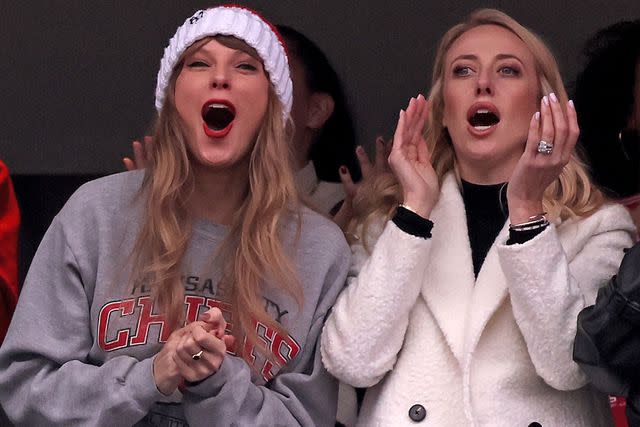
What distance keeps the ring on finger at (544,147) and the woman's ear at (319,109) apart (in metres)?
1.18

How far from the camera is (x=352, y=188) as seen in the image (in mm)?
3467

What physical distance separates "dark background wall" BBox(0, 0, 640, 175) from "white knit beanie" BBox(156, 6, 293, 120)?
1166 millimetres

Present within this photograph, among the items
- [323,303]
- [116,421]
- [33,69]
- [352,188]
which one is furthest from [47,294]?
[33,69]

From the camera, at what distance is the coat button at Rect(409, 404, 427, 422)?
2984 mm

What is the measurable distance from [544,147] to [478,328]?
1.22 feet

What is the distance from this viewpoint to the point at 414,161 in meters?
3.17

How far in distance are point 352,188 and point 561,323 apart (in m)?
0.74

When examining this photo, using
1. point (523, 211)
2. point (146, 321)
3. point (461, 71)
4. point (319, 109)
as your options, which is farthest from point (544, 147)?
point (319, 109)

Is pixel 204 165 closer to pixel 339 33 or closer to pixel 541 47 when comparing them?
pixel 541 47

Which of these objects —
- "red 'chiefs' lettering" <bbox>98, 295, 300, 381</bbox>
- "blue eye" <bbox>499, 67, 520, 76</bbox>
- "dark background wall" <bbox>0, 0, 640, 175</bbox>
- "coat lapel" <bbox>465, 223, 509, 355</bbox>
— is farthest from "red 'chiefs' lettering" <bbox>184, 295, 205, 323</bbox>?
"dark background wall" <bbox>0, 0, 640, 175</bbox>

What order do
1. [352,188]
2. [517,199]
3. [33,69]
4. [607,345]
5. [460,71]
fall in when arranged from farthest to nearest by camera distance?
[33,69]
[352,188]
[460,71]
[517,199]
[607,345]

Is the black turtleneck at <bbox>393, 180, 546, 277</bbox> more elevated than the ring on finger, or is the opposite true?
the ring on finger

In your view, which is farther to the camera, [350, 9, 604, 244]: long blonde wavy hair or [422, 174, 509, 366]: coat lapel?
[350, 9, 604, 244]: long blonde wavy hair

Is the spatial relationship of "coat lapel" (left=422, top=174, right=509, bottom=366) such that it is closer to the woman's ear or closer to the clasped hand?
the clasped hand
